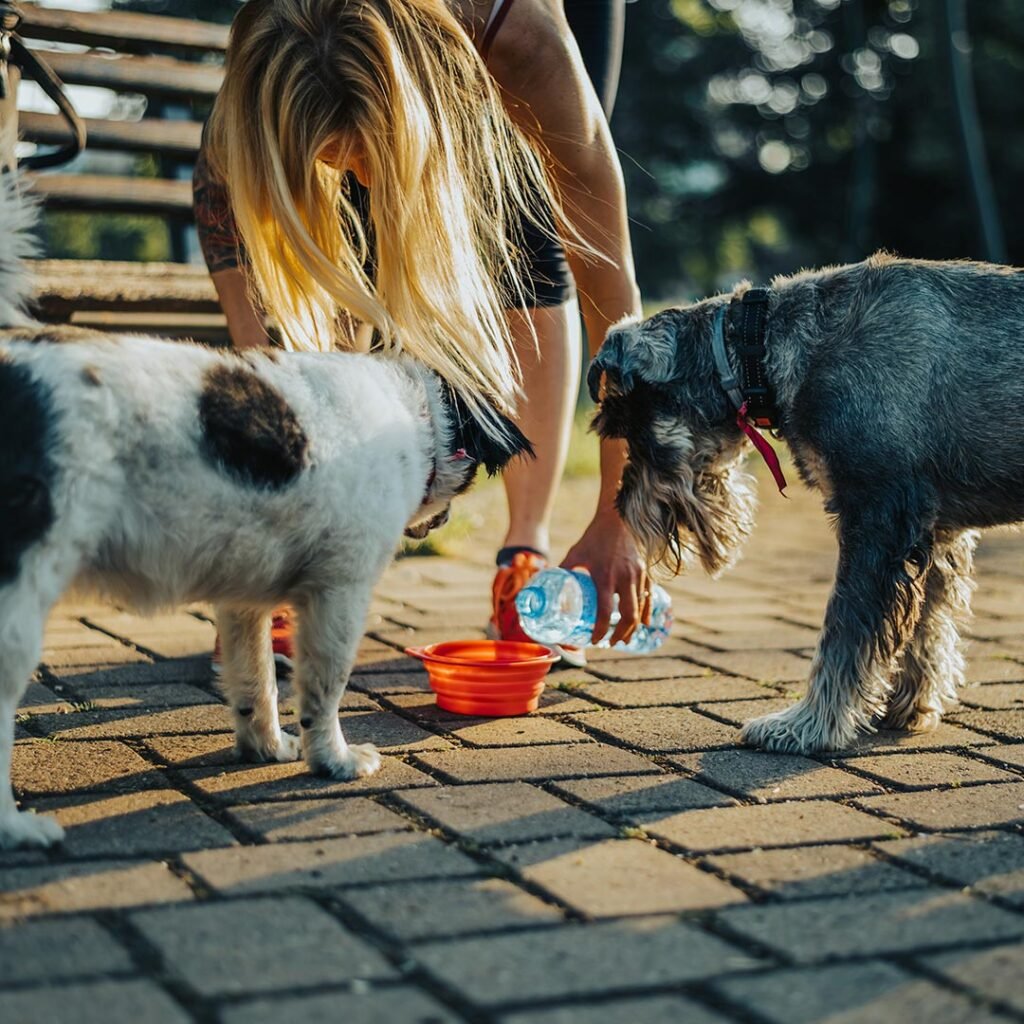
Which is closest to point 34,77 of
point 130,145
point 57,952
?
point 130,145

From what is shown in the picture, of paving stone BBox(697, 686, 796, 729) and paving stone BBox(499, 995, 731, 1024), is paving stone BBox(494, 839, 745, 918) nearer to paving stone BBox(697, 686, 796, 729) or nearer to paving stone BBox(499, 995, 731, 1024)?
paving stone BBox(499, 995, 731, 1024)

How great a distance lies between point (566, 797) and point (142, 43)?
497 centimetres

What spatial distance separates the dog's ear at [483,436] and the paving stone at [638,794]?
82 cm

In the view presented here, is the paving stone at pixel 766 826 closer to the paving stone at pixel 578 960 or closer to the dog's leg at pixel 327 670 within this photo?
the paving stone at pixel 578 960

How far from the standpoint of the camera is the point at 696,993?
2.12 meters

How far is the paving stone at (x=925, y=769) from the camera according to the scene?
3352mm

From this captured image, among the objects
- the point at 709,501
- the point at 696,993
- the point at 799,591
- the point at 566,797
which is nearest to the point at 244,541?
the point at 566,797

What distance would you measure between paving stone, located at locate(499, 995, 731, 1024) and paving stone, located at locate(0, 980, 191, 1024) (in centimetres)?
49

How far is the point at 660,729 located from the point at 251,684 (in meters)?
1.11

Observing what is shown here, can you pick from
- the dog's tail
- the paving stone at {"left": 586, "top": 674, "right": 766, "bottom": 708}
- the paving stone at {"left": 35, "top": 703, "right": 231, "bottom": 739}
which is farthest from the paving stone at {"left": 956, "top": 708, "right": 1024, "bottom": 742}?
the dog's tail

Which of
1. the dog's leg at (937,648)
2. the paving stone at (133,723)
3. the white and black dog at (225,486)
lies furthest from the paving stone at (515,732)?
the dog's leg at (937,648)

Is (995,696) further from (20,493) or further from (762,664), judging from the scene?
(20,493)

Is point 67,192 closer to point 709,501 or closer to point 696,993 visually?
point 709,501

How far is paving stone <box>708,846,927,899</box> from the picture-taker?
2.58 m
